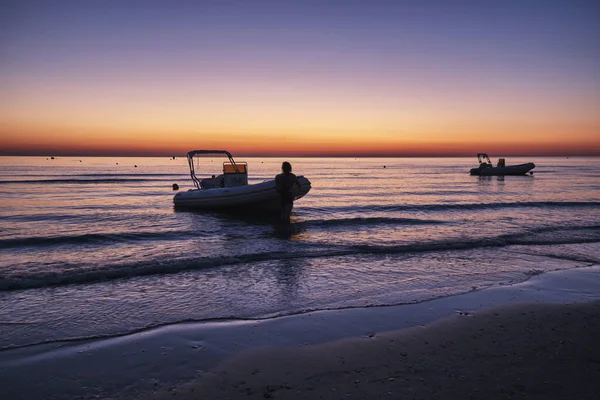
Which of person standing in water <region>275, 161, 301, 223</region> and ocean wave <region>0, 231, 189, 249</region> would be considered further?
person standing in water <region>275, 161, 301, 223</region>

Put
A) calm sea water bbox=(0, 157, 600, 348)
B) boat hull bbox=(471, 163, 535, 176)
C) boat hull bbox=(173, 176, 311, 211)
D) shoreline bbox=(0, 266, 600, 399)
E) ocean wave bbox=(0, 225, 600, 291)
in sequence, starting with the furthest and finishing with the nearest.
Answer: boat hull bbox=(471, 163, 535, 176) < boat hull bbox=(173, 176, 311, 211) < ocean wave bbox=(0, 225, 600, 291) < calm sea water bbox=(0, 157, 600, 348) < shoreline bbox=(0, 266, 600, 399)

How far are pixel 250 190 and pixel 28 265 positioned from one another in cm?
861

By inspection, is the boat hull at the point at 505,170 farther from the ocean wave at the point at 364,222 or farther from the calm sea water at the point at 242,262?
the ocean wave at the point at 364,222

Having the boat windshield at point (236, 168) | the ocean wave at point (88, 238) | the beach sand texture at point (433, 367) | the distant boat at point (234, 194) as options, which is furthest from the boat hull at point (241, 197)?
the beach sand texture at point (433, 367)

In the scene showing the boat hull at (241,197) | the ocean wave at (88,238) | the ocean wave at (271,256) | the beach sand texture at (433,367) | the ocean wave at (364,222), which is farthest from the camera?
the boat hull at (241,197)

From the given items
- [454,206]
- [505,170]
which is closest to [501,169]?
[505,170]

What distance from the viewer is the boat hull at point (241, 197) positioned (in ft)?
51.6

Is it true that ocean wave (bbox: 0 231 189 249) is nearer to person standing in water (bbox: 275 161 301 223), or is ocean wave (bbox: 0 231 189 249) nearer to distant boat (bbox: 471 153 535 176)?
person standing in water (bbox: 275 161 301 223)

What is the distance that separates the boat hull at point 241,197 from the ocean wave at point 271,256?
5.68 meters

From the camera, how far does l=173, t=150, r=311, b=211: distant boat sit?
51.9 feet

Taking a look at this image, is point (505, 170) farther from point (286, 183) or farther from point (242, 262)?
point (242, 262)

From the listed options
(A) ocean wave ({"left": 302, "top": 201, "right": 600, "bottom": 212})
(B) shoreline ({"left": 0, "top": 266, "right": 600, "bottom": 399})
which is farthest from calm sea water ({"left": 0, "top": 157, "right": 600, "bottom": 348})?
(A) ocean wave ({"left": 302, "top": 201, "right": 600, "bottom": 212})

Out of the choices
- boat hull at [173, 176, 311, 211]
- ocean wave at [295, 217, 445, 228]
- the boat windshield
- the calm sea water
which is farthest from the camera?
the boat windshield

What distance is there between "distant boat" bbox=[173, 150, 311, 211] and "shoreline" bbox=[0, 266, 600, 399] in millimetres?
9915
